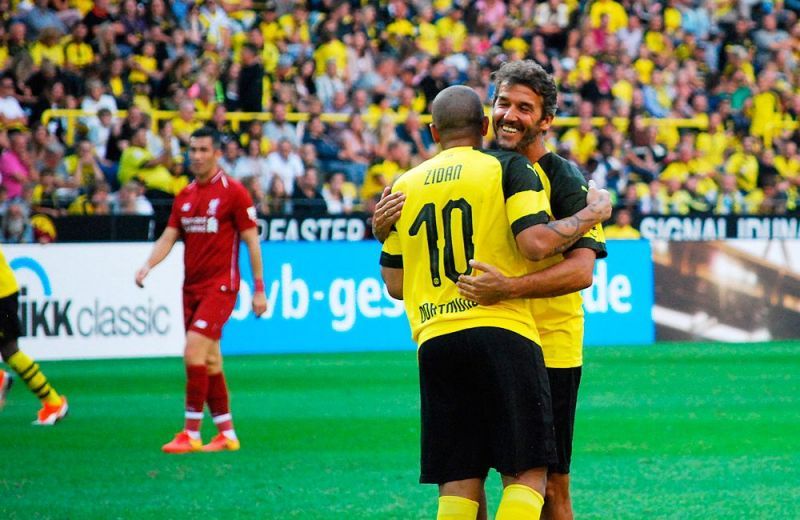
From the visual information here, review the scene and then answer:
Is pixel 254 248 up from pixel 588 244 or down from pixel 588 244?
down

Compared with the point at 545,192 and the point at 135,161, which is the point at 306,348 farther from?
the point at 545,192

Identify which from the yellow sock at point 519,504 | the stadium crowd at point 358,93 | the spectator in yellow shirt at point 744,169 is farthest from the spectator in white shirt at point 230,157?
the yellow sock at point 519,504

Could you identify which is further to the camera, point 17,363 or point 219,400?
point 17,363

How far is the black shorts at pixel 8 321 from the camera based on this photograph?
12312 millimetres

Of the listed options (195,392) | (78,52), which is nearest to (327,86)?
(78,52)

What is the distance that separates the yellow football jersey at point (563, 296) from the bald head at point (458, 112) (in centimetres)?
37

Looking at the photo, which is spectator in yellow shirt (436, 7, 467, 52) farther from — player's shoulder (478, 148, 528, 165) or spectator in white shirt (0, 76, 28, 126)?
player's shoulder (478, 148, 528, 165)

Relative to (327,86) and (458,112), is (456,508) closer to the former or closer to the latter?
(458,112)

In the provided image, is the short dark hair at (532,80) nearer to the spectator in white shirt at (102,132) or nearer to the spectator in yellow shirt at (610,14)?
the spectator in white shirt at (102,132)

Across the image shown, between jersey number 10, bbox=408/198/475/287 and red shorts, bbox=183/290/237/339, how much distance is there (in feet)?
17.9

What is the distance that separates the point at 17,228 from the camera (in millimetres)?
17891

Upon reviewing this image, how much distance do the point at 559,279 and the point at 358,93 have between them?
17775 millimetres

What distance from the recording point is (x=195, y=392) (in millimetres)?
10445

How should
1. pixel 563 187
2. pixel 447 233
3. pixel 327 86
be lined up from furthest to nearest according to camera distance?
1. pixel 327 86
2. pixel 563 187
3. pixel 447 233
